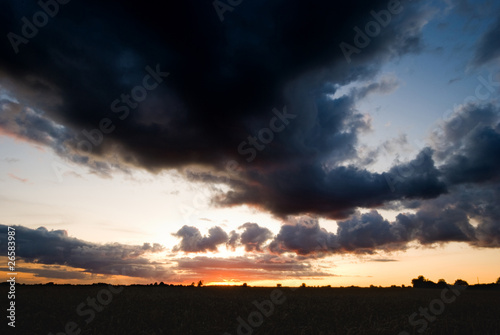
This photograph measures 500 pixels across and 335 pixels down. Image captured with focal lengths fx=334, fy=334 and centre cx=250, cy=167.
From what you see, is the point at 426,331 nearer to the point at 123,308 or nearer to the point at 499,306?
the point at 499,306

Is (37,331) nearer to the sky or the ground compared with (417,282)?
nearer to the ground

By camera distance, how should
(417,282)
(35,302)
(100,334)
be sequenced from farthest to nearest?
(417,282) < (35,302) < (100,334)

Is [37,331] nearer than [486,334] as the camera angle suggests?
Yes

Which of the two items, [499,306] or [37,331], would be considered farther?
[499,306]

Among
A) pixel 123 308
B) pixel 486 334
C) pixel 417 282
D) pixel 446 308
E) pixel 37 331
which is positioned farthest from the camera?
pixel 417 282

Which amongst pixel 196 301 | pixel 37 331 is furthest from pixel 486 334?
pixel 37 331

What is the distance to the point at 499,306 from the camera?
31.0 meters

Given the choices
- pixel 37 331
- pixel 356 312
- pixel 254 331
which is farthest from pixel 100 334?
pixel 356 312

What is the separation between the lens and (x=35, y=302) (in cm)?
2534

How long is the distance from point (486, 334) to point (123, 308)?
928 inches

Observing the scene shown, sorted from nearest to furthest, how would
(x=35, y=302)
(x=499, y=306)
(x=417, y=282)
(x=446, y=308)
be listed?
(x=35, y=302), (x=446, y=308), (x=499, y=306), (x=417, y=282)

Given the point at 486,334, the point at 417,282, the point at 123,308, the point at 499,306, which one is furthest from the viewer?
the point at 417,282

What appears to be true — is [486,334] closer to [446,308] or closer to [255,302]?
[446,308]

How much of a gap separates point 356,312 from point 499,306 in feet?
55.9
